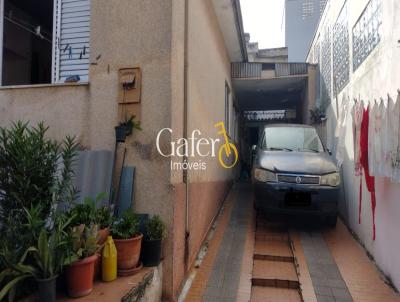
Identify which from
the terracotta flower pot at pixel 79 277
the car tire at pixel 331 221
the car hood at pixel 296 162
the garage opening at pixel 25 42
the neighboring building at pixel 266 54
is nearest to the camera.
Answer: the terracotta flower pot at pixel 79 277

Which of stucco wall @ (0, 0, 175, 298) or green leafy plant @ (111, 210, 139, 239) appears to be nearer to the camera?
green leafy plant @ (111, 210, 139, 239)

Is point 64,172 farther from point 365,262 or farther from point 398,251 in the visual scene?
point 365,262

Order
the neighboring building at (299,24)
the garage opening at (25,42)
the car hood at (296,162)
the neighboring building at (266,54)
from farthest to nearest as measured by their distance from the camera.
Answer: the neighboring building at (299,24) → the neighboring building at (266,54) → the garage opening at (25,42) → the car hood at (296,162)

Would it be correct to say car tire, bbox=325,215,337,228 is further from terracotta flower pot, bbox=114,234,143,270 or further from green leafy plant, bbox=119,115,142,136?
green leafy plant, bbox=119,115,142,136

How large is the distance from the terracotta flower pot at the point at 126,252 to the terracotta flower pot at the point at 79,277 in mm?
390

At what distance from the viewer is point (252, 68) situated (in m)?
9.55

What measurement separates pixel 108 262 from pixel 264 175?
3228mm

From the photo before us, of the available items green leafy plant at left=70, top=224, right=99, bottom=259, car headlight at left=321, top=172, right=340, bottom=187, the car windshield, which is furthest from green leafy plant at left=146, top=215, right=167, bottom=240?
the car windshield

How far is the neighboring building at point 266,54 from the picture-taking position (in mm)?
16078

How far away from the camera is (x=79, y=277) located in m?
2.29

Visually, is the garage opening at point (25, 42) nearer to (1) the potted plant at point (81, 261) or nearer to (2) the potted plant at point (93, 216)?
(2) the potted plant at point (93, 216)

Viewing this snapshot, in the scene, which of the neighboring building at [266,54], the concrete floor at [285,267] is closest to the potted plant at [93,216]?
the concrete floor at [285,267]

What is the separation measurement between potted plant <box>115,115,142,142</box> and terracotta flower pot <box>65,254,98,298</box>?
1.33 meters

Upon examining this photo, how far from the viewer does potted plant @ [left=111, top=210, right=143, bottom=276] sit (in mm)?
2730
